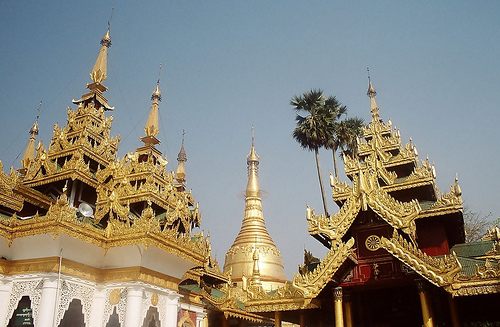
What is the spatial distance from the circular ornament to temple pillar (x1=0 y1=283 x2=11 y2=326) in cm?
1194

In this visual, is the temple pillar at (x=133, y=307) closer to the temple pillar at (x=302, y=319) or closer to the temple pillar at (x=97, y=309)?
the temple pillar at (x=97, y=309)

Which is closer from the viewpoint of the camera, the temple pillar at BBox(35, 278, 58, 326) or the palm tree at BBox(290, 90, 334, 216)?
the temple pillar at BBox(35, 278, 58, 326)

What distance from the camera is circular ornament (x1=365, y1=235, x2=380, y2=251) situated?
14.5 metres

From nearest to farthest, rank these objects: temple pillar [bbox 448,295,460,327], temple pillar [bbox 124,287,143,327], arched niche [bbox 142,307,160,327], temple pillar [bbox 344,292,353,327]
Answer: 1. temple pillar [bbox 448,295,460,327]
2. temple pillar [bbox 124,287,143,327]
3. temple pillar [bbox 344,292,353,327]
4. arched niche [bbox 142,307,160,327]

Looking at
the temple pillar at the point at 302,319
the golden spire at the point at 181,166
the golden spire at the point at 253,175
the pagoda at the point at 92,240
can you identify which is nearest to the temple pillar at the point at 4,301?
the pagoda at the point at 92,240

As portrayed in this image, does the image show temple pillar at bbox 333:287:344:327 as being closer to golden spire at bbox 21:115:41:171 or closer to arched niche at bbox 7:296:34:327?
arched niche at bbox 7:296:34:327

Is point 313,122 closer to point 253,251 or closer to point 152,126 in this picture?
point 152,126

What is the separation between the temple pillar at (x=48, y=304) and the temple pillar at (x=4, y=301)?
1447mm

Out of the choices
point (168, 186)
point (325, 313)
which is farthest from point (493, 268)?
point (168, 186)

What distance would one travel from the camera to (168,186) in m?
20.4

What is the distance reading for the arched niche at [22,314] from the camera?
→ 48.4ft

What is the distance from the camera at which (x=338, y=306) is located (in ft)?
46.6

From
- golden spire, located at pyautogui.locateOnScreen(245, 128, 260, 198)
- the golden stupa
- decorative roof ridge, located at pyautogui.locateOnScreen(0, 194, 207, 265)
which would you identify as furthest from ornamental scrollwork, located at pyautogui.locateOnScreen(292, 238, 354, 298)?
golden spire, located at pyautogui.locateOnScreen(245, 128, 260, 198)

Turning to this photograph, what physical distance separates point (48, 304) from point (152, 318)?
4.08 meters
